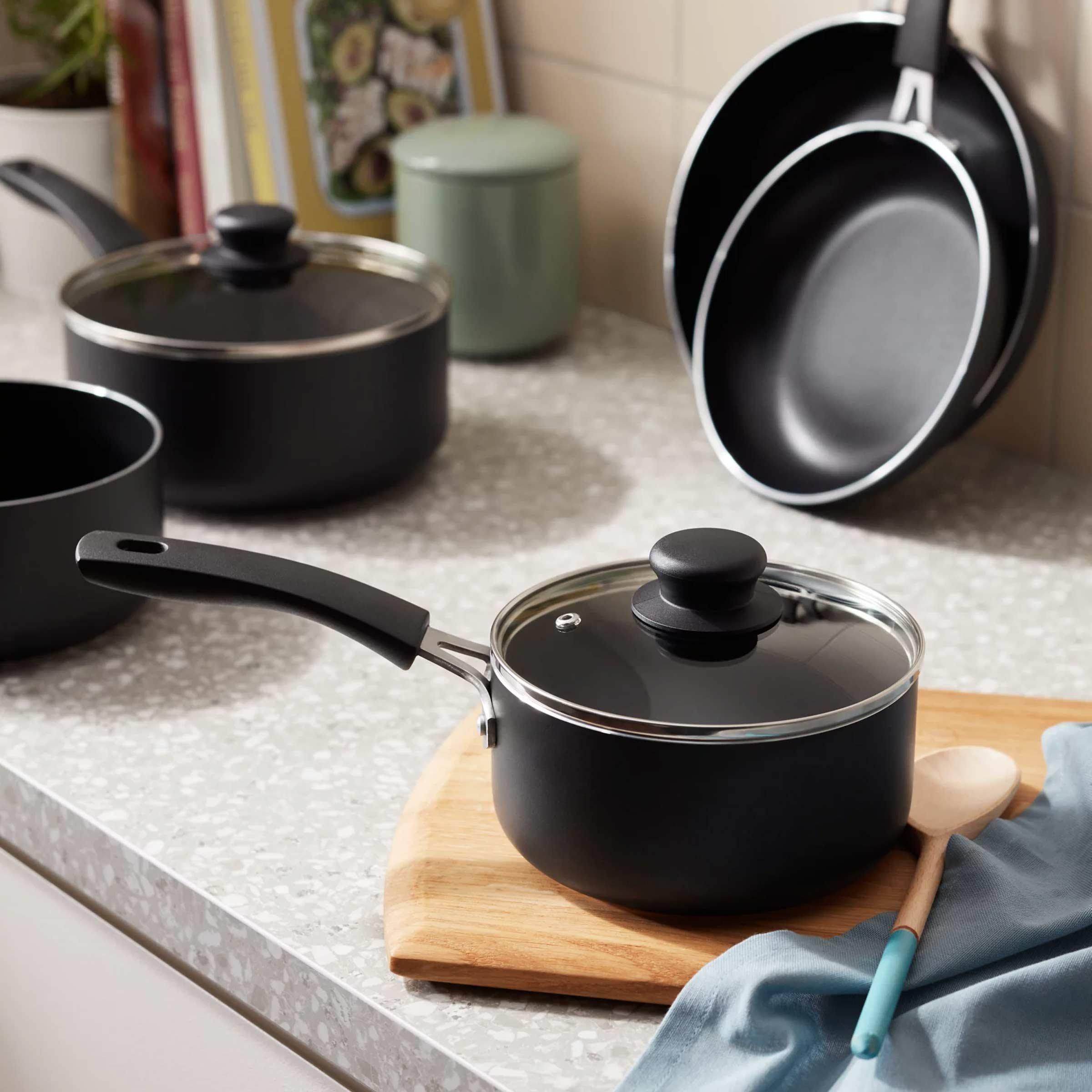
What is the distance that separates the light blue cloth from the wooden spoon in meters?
0.01

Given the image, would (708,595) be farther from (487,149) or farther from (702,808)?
(487,149)

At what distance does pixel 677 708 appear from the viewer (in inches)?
26.2

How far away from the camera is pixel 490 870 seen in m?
0.74

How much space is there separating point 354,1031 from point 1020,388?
31.1 inches

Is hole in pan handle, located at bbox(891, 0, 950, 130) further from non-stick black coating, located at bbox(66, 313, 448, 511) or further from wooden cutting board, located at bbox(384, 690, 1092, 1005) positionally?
wooden cutting board, located at bbox(384, 690, 1092, 1005)

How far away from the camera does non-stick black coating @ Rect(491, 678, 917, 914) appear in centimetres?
65

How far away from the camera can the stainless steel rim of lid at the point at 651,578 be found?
0.65 m

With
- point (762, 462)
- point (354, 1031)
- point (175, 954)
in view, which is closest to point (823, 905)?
point (354, 1031)

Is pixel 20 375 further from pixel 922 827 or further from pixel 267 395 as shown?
pixel 922 827

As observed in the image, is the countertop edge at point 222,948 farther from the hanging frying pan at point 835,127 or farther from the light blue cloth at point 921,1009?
the hanging frying pan at point 835,127

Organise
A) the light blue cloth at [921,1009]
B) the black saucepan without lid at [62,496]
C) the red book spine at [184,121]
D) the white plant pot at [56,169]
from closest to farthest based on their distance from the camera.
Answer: the light blue cloth at [921,1009]
the black saucepan without lid at [62,496]
the red book spine at [184,121]
the white plant pot at [56,169]

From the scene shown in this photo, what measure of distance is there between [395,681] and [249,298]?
1.20ft

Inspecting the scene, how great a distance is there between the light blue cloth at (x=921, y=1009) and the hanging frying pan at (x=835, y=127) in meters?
0.53

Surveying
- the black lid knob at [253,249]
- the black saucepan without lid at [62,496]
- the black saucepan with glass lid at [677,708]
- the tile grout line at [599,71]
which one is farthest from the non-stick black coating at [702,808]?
the tile grout line at [599,71]
